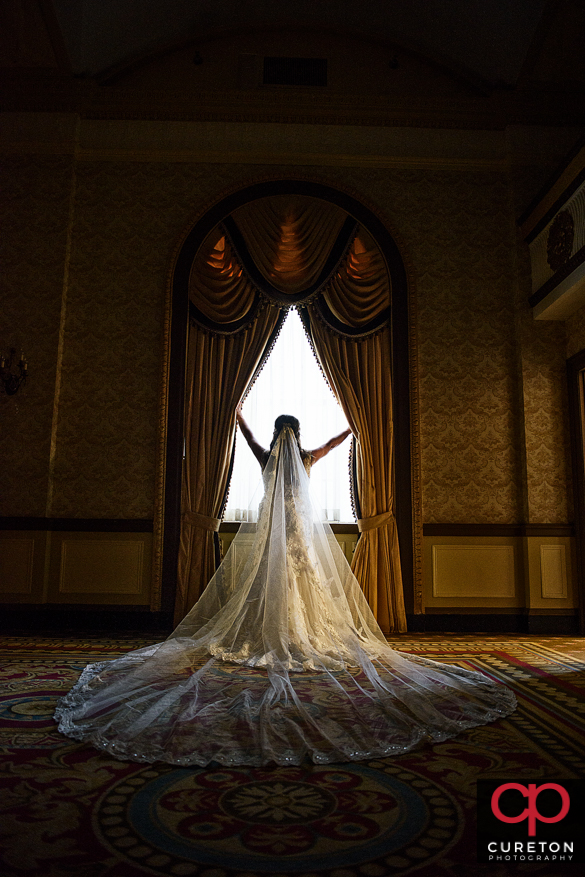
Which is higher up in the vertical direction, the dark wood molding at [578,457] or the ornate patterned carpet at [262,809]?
the dark wood molding at [578,457]

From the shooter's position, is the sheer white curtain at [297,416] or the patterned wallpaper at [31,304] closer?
the patterned wallpaper at [31,304]

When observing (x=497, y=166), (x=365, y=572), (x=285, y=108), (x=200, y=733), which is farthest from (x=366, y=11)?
(x=200, y=733)

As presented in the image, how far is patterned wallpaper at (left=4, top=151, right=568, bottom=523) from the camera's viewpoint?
215 inches

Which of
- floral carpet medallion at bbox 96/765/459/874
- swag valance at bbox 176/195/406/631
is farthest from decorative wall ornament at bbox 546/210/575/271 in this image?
floral carpet medallion at bbox 96/765/459/874

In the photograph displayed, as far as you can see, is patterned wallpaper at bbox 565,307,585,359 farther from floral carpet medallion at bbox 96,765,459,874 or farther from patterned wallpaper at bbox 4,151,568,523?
floral carpet medallion at bbox 96,765,459,874

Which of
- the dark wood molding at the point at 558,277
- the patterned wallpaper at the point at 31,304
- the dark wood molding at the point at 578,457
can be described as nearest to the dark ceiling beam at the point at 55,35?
the patterned wallpaper at the point at 31,304

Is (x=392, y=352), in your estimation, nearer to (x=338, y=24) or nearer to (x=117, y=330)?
(x=117, y=330)

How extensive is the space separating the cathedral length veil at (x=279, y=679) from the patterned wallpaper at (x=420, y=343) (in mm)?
1882

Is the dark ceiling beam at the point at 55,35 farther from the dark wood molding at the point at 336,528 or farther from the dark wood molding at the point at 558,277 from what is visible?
the dark wood molding at the point at 558,277

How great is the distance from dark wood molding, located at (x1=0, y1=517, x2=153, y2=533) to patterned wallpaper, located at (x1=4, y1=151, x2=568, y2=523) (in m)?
0.08

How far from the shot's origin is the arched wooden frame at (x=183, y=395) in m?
5.35

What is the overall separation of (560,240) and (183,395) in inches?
134

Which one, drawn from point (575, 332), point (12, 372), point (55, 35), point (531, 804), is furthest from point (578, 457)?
point (55, 35)

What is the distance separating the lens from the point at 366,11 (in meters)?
5.95
